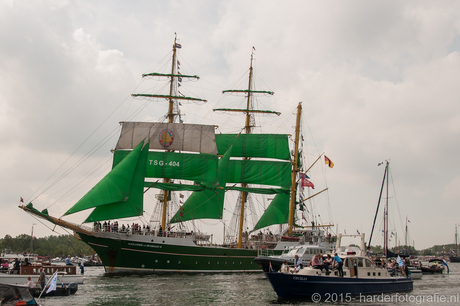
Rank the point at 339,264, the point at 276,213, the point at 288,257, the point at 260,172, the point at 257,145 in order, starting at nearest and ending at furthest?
the point at 339,264, the point at 288,257, the point at 276,213, the point at 260,172, the point at 257,145

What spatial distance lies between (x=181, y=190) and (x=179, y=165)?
3.13m

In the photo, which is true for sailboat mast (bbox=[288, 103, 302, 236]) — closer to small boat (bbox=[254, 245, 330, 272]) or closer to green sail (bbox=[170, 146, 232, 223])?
green sail (bbox=[170, 146, 232, 223])

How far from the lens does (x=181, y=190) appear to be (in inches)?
2223

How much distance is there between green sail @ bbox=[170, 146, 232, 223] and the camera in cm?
5866

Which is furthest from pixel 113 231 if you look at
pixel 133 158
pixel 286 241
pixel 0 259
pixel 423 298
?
pixel 423 298

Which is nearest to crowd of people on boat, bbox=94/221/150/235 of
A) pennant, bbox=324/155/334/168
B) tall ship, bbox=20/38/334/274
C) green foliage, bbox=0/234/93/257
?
tall ship, bbox=20/38/334/274

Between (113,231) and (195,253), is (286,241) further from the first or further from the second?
(113,231)

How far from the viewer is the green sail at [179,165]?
56.3 m

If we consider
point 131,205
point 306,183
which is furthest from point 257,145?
point 131,205

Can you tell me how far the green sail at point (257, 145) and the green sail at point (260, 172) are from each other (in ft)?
3.51

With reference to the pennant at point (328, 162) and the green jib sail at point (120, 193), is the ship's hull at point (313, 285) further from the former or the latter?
the pennant at point (328, 162)

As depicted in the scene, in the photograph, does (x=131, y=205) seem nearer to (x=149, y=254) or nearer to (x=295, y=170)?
(x=149, y=254)

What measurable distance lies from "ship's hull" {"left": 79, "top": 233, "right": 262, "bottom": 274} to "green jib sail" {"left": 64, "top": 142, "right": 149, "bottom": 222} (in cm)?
256

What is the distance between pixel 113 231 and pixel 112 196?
168 inches
